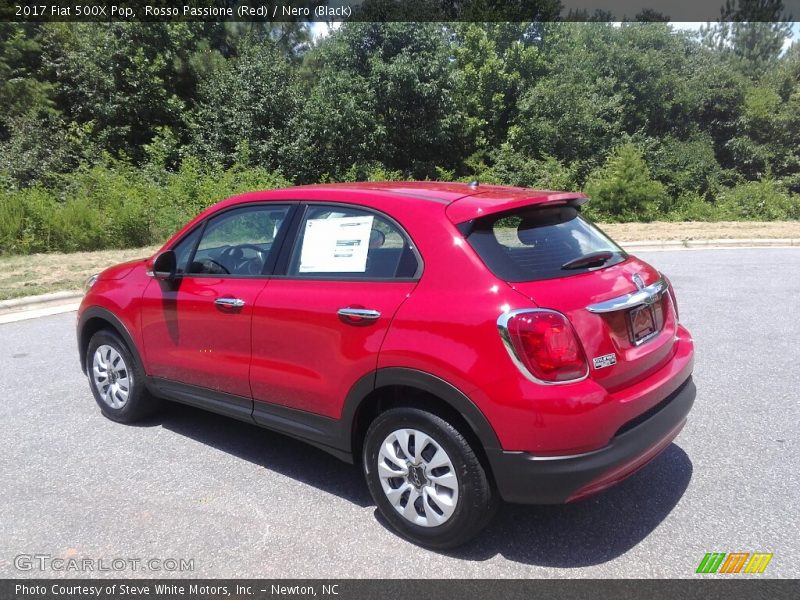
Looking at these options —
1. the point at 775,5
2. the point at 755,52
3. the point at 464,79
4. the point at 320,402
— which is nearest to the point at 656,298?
the point at 320,402

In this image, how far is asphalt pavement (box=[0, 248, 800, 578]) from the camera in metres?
2.93

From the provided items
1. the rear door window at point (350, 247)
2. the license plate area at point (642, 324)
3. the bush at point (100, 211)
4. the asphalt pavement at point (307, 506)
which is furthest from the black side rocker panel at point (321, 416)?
the bush at point (100, 211)

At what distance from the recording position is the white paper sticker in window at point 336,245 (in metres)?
3.37

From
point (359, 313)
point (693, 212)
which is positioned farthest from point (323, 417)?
point (693, 212)

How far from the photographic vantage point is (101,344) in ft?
15.8

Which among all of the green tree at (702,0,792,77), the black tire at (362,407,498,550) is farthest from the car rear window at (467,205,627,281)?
the green tree at (702,0,792,77)

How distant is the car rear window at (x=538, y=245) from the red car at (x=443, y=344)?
0.01 metres

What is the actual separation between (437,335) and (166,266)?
7.21 feet

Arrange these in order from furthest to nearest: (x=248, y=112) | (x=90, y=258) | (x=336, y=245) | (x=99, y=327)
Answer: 1. (x=248, y=112)
2. (x=90, y=258)
3. (x=99, y=327)
4. (x=336, y=245)

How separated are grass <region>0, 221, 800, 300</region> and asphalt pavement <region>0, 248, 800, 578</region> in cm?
543

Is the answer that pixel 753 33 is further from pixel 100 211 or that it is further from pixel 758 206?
pixel 100 211

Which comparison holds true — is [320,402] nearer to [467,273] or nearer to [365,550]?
[365,550]

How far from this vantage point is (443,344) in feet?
9.30

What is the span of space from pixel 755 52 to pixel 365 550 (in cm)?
5428
